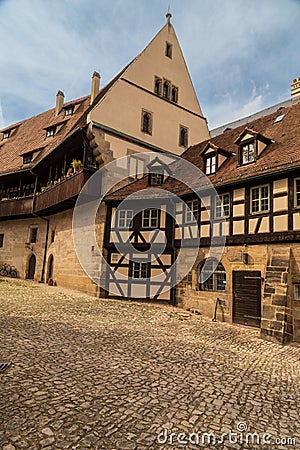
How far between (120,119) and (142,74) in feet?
12.8

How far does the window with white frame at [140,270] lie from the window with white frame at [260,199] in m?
6.18

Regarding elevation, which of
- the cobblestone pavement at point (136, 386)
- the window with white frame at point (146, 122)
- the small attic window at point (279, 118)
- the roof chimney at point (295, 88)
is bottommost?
the cobblestone pavement at point (136, 386)

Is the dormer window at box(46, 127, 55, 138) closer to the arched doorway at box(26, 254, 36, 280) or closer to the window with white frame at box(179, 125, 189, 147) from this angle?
the arched doorway at box(26, 254, 36, 280)

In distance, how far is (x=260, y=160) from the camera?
12.7 metres

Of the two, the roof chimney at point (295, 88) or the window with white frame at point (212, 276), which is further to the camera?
the roof chimney at point (295, 88)

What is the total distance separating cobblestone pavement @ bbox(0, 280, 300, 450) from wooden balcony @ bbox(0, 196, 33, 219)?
13.4 metres

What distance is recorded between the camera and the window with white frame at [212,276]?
43.4ft

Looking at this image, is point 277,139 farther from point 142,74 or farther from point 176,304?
point 142,74

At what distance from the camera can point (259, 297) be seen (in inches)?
463

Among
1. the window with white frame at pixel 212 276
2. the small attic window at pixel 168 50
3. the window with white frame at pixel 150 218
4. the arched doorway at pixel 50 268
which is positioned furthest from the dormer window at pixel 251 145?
the arched doorway at pixel 50 268

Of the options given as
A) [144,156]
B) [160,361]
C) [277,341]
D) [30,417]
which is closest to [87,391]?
[30,417]

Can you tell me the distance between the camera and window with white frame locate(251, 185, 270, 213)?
11.9 m

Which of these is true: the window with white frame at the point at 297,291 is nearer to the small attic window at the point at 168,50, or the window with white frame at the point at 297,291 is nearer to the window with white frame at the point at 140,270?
the window with white frame at the point at 140,270

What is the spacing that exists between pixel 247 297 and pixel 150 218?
6.24 m
